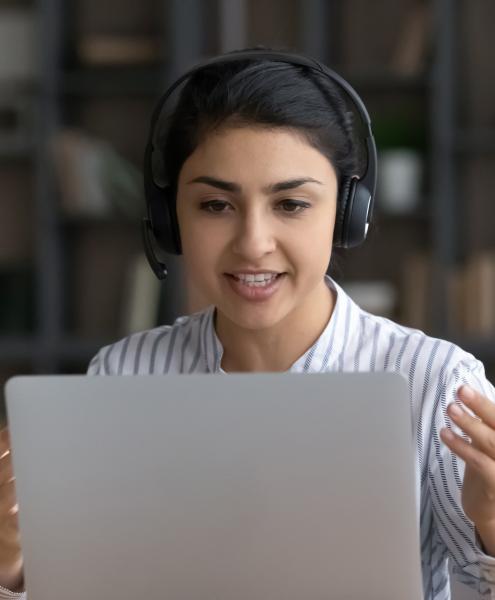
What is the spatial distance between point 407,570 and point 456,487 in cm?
34

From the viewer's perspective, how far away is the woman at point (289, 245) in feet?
4.16

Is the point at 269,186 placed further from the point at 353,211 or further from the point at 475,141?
the point at 475,141

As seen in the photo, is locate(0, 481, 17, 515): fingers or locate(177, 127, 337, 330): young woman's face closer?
locate(0, 481, 17, 515): fingers

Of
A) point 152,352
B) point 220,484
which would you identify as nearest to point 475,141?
point 152,352

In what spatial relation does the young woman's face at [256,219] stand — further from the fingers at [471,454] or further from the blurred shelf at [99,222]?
the blurred shelf at [99,222]

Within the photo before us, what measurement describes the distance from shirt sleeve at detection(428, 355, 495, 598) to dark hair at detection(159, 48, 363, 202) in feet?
0.93

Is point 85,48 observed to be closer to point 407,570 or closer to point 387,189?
point 387,189

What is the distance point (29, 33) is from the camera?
405 cm

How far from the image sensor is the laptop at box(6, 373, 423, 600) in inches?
36.9

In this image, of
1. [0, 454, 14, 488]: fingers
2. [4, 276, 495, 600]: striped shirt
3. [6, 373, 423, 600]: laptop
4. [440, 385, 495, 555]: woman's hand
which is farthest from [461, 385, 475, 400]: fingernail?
[0, 454, 14, 488]: fingers

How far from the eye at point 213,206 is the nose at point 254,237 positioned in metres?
0.03

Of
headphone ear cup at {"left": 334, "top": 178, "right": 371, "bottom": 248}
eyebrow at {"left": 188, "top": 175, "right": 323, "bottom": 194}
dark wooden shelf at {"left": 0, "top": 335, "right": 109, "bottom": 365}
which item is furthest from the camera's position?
dark wooden shelf at {"left": 0, "top": 335, "right": 109, "bottom": 365}

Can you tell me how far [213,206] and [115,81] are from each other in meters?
2.84

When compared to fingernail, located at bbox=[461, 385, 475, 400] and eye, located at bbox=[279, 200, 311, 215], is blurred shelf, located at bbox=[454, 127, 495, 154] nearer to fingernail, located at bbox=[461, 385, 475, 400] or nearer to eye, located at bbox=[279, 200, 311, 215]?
eye, located at bbox=[279, 200, 311, 215]
